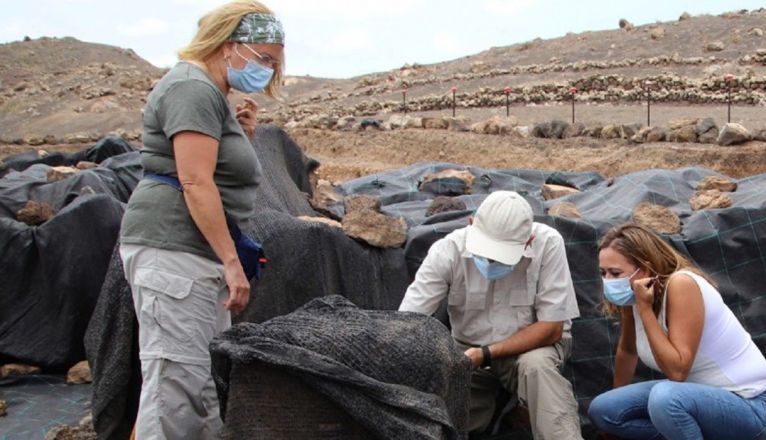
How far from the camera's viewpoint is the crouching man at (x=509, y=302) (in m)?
3.27

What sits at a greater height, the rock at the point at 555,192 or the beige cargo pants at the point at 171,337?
the beige cargo pants at the point at 171,337

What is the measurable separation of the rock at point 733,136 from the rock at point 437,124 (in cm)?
506

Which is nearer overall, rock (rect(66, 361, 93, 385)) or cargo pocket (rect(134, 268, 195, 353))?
cargo pocket (rect(134, 268, 195, 353))

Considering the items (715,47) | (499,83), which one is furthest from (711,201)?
(715,47)

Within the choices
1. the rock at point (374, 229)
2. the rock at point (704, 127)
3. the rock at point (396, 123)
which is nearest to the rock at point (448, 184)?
the rock at point (374, 229)

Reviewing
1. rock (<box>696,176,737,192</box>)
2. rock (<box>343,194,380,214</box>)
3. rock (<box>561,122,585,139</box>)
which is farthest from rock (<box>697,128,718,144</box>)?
rock (<box>343,194,380,214</box>)

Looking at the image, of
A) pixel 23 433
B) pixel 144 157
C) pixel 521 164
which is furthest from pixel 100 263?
pixel 521 164

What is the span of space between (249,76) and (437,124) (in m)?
11.9

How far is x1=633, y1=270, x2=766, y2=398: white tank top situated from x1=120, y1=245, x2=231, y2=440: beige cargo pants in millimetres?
1660

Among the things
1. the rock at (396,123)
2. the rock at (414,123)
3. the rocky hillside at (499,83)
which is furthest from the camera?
the rocky hillside at (499,83)

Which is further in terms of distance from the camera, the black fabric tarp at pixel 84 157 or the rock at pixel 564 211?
the black fabric tarp at pixel 84 157

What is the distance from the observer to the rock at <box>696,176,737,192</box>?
529 centimetres

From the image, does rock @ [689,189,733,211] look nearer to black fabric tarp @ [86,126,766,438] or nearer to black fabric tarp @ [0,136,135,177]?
black fabric tarp @ [86,126,766,438]

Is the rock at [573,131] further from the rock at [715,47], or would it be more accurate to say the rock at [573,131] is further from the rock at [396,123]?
the rock at [715,47]
